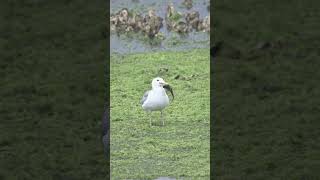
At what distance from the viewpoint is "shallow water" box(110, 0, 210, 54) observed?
26.3 ft

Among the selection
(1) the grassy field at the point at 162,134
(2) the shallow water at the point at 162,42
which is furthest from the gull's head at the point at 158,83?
→ (2) the shallow water at the point at 162,42

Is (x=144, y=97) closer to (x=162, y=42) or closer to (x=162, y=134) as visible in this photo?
(x=162, y=134)

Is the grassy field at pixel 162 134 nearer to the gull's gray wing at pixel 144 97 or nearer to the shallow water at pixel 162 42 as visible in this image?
the gull's gray wing at pixel 144 97

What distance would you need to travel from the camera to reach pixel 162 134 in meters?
7.23

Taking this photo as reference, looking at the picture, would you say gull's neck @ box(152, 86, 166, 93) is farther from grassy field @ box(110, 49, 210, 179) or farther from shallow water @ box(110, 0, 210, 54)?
shallow water @ box(110, 0, 210, 54)

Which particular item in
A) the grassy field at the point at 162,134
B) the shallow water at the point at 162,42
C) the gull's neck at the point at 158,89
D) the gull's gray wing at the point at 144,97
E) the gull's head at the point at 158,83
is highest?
the shallow water at the point at 162,42
